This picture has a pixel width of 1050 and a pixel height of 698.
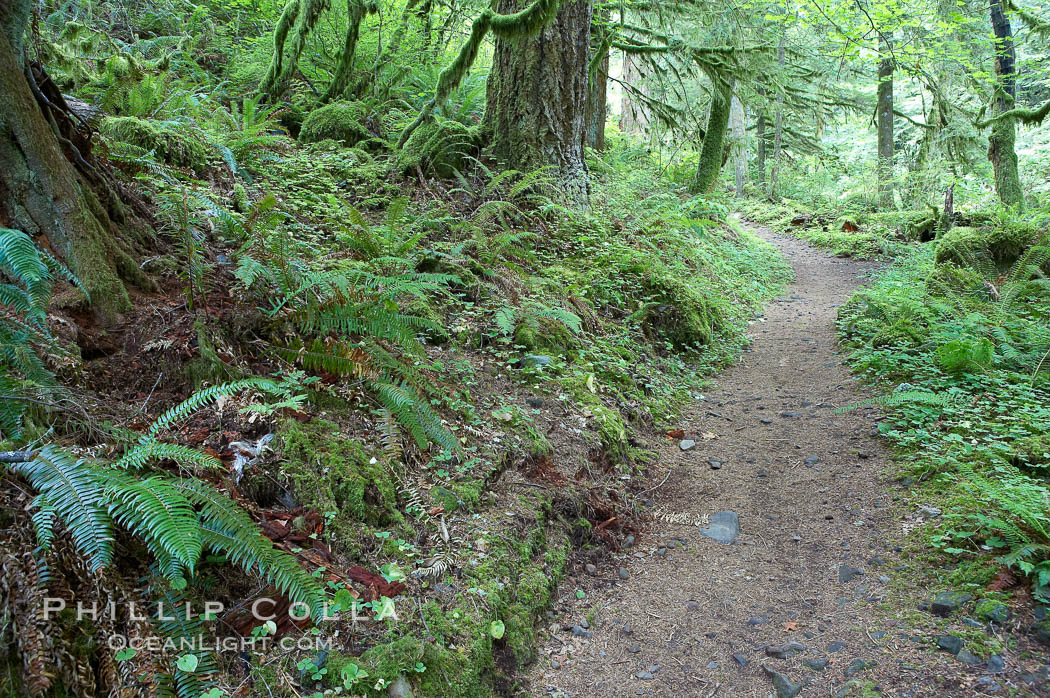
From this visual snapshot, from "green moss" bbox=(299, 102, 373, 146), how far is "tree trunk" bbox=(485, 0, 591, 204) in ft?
6.15

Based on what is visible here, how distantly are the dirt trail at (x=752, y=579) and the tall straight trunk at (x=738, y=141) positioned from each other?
49.4 feet

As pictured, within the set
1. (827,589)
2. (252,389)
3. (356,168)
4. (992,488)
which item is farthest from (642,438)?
(356,168)

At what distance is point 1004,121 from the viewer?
11977 millimetres

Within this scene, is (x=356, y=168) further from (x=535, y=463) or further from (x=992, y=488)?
(x=992, y=488)

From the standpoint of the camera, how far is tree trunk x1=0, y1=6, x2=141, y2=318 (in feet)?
9.56

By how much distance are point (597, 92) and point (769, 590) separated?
988cm

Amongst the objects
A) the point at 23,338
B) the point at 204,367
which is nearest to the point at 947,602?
the point at 204,367

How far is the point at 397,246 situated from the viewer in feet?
15.5

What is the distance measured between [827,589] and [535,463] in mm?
1848

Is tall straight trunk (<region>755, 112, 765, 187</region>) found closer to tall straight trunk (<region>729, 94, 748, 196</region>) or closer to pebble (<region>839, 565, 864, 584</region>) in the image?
tall straight trunk (<region>729, 94, 748, 196</region>)

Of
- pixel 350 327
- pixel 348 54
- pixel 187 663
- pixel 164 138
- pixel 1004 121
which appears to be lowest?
pixel 187 663

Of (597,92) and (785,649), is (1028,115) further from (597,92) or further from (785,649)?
(785,649)

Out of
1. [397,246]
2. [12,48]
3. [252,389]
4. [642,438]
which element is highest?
[12,48]

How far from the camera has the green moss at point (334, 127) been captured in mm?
7539
